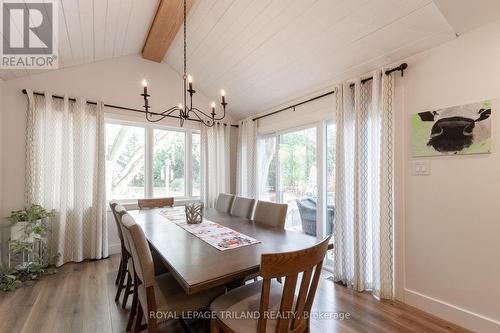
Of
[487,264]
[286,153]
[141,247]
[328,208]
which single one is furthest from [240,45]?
[487,264]

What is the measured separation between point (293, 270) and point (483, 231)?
1.74 m

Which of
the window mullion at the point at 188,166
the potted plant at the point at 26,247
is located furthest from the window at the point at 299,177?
the potted plant at the point at 26,247

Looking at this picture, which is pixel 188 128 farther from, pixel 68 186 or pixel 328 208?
pixel 328 208

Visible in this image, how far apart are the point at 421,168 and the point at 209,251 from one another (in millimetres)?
2003

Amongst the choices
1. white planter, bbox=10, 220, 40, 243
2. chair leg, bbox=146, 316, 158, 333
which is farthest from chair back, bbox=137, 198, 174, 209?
chair leg, bbox=146, 316, 158, 333

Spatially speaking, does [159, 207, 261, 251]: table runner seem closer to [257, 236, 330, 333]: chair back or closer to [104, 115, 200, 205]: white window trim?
[257, 236, 330, 333]: chair back

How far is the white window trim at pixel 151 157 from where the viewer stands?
3.68 meters

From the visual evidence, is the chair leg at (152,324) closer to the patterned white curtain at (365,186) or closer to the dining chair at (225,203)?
the dining chair at (225,203)

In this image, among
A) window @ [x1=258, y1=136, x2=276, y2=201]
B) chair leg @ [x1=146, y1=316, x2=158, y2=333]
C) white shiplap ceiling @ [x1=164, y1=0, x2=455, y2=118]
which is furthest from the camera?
window @ [x1=258, y1=136, x2=276, y2=201]

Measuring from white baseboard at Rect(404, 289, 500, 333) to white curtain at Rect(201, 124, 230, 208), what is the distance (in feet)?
10.3

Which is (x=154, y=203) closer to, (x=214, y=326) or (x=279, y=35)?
(x=214, y=326)

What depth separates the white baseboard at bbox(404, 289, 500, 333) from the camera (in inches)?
67.3

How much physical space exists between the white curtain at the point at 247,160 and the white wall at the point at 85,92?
3.06 feet

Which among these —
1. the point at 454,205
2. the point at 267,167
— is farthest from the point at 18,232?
the point at 454,205
